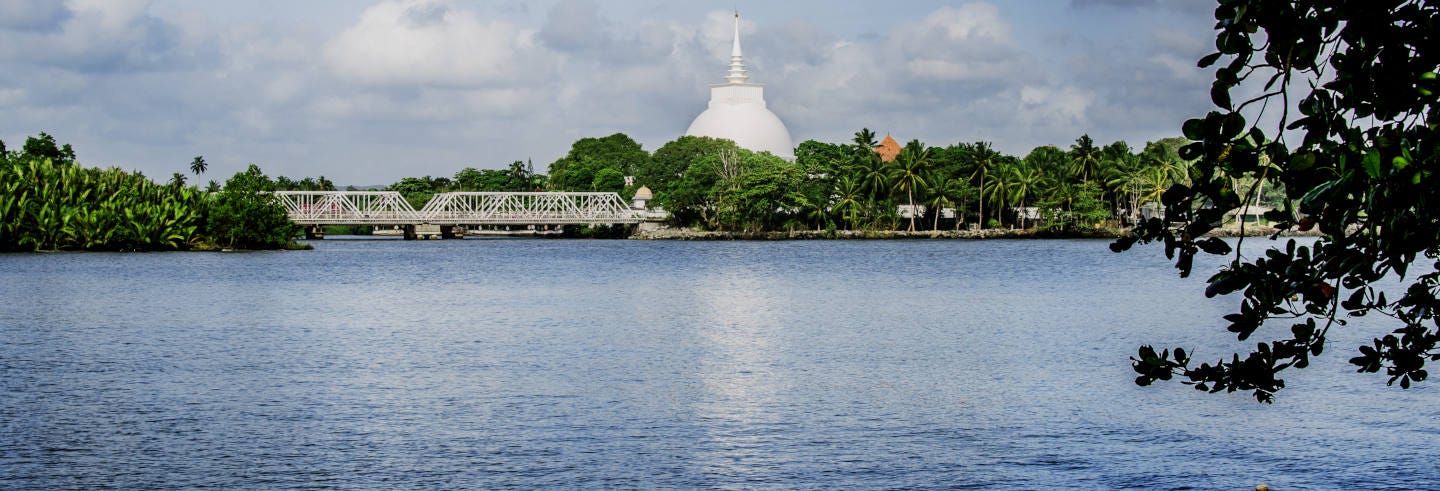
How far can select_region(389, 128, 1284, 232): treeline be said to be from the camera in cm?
9438

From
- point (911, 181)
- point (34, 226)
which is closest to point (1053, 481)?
point (34, 226)

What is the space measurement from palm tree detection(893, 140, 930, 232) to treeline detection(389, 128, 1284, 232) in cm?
9

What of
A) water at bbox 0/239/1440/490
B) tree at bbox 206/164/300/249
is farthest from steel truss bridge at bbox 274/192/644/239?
water at bbox 0/239/1440/490

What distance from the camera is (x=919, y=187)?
93688mm

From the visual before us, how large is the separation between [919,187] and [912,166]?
2.15 metres

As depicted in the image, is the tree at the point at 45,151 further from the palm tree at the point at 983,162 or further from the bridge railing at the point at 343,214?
the palm tree at the point at 983,162

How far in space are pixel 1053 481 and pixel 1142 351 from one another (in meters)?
6.15

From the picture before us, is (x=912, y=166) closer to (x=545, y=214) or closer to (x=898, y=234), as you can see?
(x=898, y=234)

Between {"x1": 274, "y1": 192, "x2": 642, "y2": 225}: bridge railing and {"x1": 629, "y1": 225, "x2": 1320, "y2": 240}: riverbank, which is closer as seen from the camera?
{"x1": 629, "y1": 225, "x2": 1320, "y2": 240}: riverbank

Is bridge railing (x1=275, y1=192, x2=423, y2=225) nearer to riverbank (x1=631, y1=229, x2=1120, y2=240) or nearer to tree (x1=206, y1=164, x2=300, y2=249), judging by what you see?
riverbank (x1=631, y1=229, x2=1120, y2=240)

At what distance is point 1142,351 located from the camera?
618cm

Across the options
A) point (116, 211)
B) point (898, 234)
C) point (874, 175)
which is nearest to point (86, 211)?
point (116, 211)

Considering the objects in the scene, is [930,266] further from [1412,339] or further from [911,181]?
[1412,339]

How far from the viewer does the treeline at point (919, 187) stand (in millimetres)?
94375
